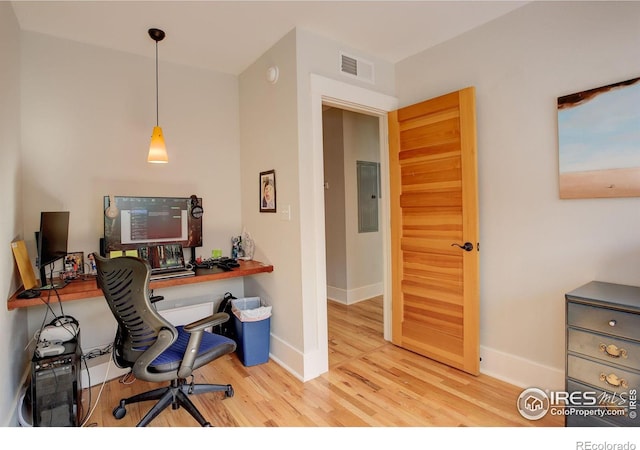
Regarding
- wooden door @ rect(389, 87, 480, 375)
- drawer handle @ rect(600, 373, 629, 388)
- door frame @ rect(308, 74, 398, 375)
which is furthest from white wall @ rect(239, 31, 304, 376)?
drawer handle @ rect(600, 373, 629, 388)

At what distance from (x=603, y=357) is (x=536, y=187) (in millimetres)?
1097

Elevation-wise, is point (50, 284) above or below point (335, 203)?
below

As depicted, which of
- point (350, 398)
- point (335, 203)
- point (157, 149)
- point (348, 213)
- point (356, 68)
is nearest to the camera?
point (350, 398)

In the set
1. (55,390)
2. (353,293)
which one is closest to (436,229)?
(353,293)

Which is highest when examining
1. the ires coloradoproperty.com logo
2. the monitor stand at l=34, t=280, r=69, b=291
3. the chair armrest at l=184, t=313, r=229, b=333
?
the monitor stand at l=34, t=280, r=69, b=291

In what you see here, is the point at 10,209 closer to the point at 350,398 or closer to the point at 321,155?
the point at 321,155

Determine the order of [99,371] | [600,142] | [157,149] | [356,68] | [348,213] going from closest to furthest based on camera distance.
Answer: [600,142]
[157,149]
[99,371]
[356,68]
[348,213]

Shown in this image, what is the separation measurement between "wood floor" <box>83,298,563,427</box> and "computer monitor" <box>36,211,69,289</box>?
3.06 ft

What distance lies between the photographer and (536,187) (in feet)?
7.25

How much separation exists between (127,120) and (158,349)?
1.97 metres

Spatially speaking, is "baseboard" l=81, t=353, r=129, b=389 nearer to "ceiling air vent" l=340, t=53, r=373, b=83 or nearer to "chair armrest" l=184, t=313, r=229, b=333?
"chair armrest" l=184, t=313, r=229, b=333

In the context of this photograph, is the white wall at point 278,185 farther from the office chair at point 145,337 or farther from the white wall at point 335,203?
the white wall at point 335,203

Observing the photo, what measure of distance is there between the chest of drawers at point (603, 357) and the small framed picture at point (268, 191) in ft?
6.89

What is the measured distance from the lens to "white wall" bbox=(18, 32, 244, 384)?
2.38 m
